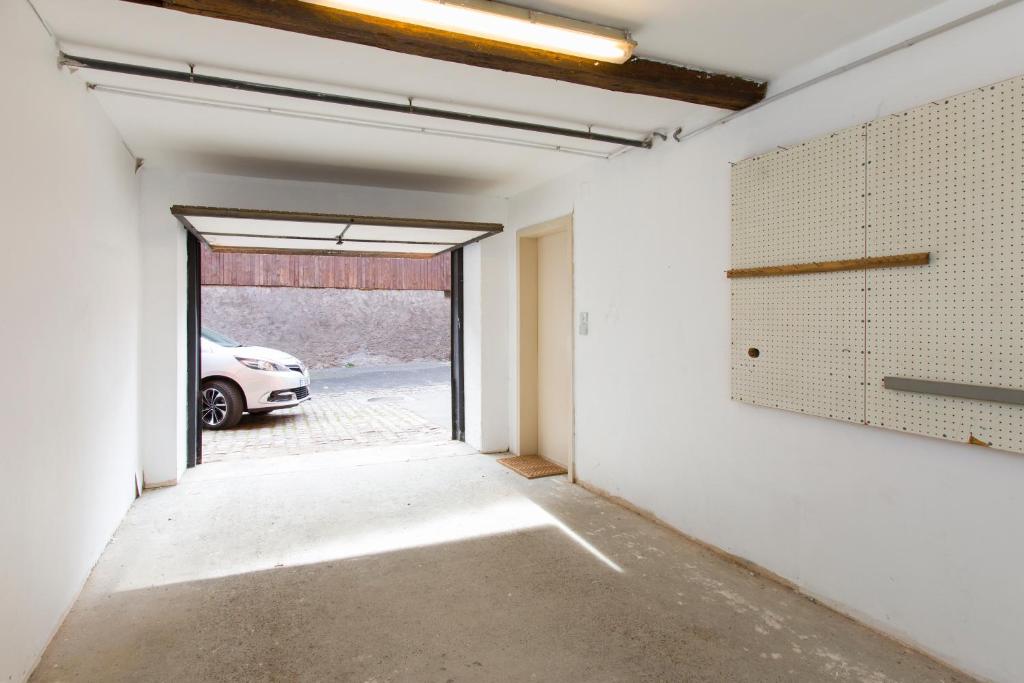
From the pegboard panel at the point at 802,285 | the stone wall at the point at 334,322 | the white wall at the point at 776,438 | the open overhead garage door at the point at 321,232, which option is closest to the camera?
the white wall at the point at 776,438

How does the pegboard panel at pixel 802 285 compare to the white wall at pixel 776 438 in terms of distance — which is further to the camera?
the pegboard panel at pixel 802 285

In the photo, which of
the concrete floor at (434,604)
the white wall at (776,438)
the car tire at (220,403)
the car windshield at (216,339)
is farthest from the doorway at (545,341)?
the car windshield at (216,339)

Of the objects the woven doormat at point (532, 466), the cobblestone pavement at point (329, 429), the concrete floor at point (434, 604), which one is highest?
the cobblestone pavement at point (329, 429)

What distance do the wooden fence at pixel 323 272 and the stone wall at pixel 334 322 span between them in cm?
405

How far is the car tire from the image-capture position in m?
6.23

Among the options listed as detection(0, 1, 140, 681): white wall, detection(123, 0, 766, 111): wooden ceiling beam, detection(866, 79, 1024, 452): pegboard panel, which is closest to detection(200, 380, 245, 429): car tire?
detection(0, 1, 140, 681): white wall

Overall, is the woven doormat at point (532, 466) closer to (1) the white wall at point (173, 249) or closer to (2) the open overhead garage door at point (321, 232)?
(2) the open overhead garage door at point (321, 232)

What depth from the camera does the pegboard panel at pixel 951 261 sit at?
184cm

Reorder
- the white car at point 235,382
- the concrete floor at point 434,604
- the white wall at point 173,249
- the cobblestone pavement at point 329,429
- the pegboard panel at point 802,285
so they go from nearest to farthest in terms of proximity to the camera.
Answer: the concrete floor at point 434,604
the pegboard panel at point 802,285
the white wall at point 173,249
the cobblestone pavement at point 329,429
the white car at point 235,382

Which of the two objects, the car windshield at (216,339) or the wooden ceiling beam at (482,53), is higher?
the wooden ceiling beam at (482,53)

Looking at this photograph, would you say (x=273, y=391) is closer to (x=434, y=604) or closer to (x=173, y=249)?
(x=173, y=249)

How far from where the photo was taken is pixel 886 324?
220 cm

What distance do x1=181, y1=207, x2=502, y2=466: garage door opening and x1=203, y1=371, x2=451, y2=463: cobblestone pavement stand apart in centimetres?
2

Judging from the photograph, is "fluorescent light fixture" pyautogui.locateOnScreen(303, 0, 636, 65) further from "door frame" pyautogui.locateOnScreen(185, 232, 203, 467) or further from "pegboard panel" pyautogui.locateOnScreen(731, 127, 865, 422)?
"door frame" pyautogui.locateOnScreen(185, 232, 203, 467)
